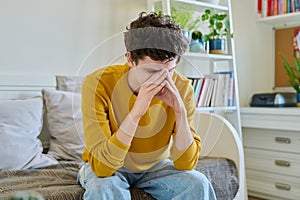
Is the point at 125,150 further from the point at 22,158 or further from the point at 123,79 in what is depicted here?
the point at 22,158

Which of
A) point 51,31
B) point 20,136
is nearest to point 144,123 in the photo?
point 20,136

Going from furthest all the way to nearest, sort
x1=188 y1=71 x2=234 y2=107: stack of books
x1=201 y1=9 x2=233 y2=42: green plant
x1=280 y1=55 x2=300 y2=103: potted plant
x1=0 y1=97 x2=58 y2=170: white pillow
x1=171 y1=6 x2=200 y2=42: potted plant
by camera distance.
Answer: x1=280 y1=55 x2=300 y2=103: potted plant → x1=201 y1=9 x2=233 y2=42: green plant → x1=171 y1=6 x2=200 y2=42: potted plant → x1=188 y1=71 x2=234 y2=107: stack of books → x1=0 y1=97 x2=58 y2=170: white pillow

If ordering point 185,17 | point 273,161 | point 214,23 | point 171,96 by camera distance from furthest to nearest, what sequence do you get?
point 273,161
point 214,23
point 185,17
point 171,96

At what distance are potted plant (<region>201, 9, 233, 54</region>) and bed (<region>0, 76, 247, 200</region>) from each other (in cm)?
80

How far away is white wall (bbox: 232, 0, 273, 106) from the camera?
293cm

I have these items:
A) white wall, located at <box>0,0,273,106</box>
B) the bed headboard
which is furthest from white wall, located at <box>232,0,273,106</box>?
the bed headboard

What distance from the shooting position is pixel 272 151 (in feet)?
8.39

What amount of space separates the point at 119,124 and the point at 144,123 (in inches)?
3.0

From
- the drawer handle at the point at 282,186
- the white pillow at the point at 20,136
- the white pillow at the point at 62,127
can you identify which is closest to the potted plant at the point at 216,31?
the drawer handle at the point at 282,186

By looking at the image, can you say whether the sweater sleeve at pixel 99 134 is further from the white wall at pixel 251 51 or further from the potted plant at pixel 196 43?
the white wall at pixel 251 51

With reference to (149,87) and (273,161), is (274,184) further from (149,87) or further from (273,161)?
(149,87)

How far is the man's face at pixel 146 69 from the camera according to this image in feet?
3.57

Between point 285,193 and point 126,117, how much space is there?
173cm

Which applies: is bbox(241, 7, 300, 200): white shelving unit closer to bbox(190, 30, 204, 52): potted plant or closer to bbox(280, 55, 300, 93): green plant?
bbox(280, 55, 300, 93): green plant
